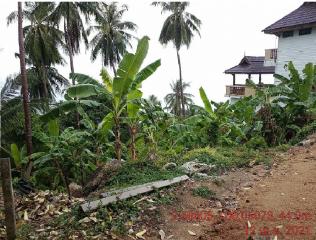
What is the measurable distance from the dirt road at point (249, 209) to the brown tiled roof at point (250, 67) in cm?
2012

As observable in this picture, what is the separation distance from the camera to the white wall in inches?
716

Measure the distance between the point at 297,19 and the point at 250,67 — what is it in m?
9.04

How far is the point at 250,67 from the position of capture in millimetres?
27641

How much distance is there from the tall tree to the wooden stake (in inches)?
638

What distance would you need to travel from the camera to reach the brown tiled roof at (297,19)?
1797 centimetres

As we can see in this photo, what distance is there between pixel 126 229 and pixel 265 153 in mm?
5609

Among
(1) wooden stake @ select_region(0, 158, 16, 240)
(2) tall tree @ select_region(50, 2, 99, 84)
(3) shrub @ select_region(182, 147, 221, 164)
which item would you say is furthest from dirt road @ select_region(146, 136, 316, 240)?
(2) tall tree @ select_region(50, 2, 99, 84)

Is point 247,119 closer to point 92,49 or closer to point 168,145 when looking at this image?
point 168,145

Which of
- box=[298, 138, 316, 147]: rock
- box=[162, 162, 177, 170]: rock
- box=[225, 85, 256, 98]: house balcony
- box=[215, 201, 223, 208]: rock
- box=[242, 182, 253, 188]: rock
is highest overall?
A: box=[225, 85, 256, 98]: house balcony

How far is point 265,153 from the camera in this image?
30.7ft

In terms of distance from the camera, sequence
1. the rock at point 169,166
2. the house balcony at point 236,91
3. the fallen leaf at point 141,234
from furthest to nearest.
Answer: the house balcony at point 236,91 → the rock at point 169,166 → the fallen leaf at point 141,234

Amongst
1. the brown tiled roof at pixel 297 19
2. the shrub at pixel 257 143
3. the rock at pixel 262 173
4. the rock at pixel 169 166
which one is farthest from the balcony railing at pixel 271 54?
the rock at pixel 169 166

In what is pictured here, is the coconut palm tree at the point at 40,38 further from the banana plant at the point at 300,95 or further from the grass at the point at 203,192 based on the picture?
the grass at the point at 203,192

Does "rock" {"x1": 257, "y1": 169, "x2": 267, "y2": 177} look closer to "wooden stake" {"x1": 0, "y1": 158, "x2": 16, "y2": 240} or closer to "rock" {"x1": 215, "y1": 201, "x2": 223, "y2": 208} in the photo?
"rock" {"x1": 215, "y1": 201, "x2": 223, "y2": 208}
